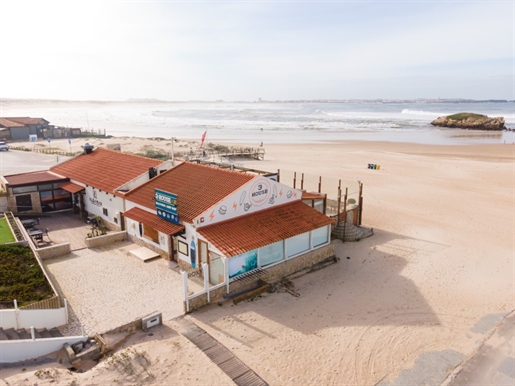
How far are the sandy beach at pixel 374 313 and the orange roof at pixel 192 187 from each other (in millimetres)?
4895

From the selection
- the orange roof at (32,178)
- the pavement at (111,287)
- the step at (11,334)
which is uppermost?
the orange roof at (32,178)

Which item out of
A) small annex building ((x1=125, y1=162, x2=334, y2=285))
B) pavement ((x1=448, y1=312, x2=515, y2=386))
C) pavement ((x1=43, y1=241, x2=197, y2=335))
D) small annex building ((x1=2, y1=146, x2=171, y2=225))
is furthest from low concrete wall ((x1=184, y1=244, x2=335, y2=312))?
small annex building ((x1=2, y1=146, x2=171, y2=225))

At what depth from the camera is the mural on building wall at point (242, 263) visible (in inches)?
648

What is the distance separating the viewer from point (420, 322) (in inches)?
599

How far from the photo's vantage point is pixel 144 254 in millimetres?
19984

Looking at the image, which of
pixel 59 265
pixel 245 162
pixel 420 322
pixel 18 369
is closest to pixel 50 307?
pixel 18 369

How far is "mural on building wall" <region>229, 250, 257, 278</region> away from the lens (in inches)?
648

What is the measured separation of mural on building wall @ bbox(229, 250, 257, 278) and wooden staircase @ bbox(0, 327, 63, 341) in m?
6.56

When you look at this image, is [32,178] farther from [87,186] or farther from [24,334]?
[24,334]

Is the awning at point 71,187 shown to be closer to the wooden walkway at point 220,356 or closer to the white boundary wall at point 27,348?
the wooden walkway at point 220,356

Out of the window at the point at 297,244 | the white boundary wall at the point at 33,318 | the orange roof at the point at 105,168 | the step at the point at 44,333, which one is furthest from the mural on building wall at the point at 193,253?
the orange roof at the point at 105,168

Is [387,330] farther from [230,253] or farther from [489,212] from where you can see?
[489,212]

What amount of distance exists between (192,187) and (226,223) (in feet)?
11.1

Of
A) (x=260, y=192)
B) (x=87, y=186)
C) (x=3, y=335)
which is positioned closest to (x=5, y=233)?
(x=87, y=186)
